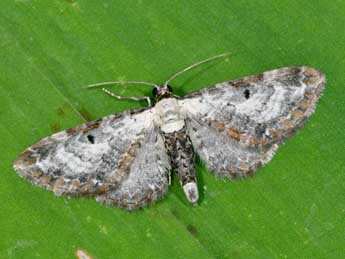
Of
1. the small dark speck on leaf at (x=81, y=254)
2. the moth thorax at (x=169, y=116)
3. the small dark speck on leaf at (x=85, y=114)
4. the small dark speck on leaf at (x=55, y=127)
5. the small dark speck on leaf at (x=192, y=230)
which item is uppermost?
the small dark speck on leaf at (x=55, y=127)

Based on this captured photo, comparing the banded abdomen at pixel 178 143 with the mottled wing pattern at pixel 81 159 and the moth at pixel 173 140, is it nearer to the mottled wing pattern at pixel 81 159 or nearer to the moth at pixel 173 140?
the moth at pixel 173 140

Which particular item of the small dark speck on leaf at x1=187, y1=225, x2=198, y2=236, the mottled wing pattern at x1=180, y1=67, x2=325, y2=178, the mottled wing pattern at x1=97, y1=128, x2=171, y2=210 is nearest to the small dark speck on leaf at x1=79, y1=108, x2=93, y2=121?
the mottled wing pattern at x1=97, y1=128, x2=171, y2=210

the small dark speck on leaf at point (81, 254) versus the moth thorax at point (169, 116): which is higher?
the moth thorax at point (169, 116)

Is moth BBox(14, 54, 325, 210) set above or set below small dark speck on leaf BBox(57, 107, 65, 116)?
below

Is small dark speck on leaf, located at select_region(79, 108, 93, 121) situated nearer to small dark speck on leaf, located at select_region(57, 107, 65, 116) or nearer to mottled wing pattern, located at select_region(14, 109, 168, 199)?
small dark speck on leaf, located at select_region(57, 107, 65, 116)

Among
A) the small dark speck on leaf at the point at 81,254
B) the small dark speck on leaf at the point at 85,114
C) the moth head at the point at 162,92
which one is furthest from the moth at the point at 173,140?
the small dark speck on leaf at the point at 81,254

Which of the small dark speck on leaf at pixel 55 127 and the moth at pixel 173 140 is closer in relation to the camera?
the moth at pixel 173 140

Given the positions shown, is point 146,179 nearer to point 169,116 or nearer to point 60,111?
point 169,116

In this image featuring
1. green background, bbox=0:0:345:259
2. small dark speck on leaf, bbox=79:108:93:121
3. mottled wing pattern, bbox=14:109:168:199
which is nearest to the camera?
mottled wing pattern, bbox=14:109:168:199

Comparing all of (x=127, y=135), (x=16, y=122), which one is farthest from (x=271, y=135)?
(x=16, y=122)
